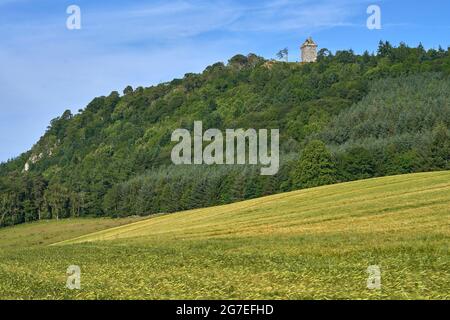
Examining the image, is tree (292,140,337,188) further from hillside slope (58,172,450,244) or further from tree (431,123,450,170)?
hillside slope (58,172,450,244)

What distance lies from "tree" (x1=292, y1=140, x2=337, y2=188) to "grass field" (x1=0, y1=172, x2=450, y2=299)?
69.7 metres

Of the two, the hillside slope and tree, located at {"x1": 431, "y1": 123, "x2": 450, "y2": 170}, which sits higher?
tree, located at {"x1": 431, "y1": 123, "x2": 450, "y2": 170}

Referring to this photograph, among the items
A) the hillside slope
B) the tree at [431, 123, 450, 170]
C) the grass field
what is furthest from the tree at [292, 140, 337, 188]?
the grass field

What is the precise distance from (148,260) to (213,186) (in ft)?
409

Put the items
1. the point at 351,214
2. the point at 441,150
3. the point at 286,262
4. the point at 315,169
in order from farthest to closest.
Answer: the point at 315,169, the point at 441,150, the point at 351,214, the point at 286,262

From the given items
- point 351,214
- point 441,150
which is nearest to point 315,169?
point 441,150

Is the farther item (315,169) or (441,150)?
(315,169)

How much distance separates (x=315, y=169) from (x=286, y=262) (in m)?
104

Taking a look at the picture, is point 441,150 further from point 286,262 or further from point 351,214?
point 286,262

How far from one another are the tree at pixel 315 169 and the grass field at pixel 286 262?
6974 cm

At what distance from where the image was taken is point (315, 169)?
13425 centimetres

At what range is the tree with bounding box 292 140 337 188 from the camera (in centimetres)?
13300

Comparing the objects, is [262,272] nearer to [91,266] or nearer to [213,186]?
[91,266]
